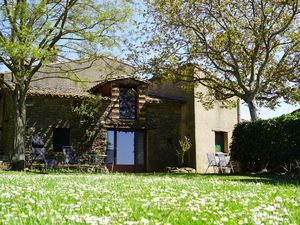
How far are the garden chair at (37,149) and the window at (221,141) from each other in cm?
1199

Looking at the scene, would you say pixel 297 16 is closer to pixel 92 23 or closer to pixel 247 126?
pixel 247 126

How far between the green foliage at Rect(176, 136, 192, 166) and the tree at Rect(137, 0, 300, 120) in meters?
4.29

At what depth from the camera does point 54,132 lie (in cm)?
2220

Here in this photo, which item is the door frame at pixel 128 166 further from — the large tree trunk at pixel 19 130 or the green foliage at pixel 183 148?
the large tree trunk at pixel 19 130

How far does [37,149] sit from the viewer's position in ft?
64.7

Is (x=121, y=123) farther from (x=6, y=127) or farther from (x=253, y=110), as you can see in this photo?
(x=253, y=110)

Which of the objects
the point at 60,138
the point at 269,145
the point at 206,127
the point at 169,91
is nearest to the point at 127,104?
the point at 169,91

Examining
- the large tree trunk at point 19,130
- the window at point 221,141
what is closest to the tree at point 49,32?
the large tree trunk at point 19,130

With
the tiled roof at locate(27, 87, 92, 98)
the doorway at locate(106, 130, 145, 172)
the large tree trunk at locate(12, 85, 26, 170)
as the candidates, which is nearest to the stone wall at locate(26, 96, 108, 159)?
the tiled roof at locate(27, 87, 92, 98)

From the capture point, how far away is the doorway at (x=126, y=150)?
77.0ft

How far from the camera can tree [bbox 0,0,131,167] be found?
16.3 metres

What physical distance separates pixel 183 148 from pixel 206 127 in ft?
10.3

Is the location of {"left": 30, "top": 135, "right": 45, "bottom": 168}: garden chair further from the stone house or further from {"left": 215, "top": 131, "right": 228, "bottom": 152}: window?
{"left": 215, "top": 131, "right": 228, "bottom": 152}: window

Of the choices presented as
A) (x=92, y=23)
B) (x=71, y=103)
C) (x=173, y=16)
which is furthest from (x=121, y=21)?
(x=71, y=103)
